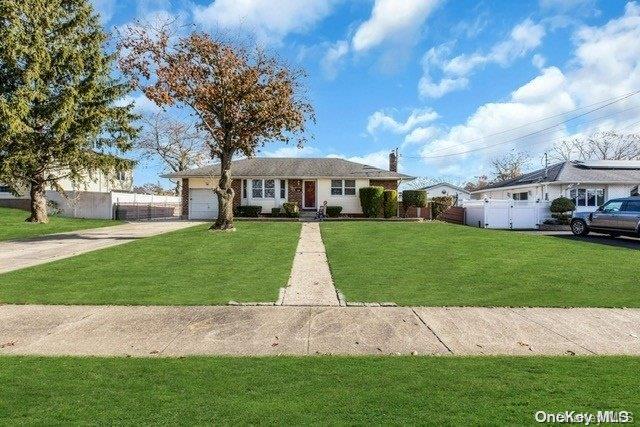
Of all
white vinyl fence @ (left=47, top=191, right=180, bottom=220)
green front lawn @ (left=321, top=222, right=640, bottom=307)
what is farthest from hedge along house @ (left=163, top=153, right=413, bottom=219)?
green front lawn @ (left=321, top=222, right=640, bottom=307)

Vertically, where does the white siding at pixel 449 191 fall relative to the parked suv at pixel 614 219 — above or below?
above

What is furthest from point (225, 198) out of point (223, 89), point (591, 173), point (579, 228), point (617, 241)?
point (591, 173)

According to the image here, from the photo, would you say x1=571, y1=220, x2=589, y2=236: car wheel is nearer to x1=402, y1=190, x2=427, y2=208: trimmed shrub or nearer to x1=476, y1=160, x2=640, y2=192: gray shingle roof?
x1=476, y1=160, x2=640, y2=192: gray shingle roof

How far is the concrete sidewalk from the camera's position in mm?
5262

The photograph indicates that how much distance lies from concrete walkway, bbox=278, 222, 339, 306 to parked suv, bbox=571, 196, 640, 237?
14.0 meters

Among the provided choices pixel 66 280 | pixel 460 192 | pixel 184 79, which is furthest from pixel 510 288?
pixel 460 192

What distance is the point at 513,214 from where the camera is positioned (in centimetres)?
2789

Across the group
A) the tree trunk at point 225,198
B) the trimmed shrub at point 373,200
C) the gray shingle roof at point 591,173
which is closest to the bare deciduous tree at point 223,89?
the tree trunk at point 225,198

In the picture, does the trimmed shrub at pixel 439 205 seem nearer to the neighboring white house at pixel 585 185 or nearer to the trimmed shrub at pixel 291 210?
the neighboring white house at pixel 585 185

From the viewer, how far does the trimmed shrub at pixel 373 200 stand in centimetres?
2928

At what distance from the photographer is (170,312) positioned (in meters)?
7.01

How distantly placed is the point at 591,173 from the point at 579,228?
1282 cm

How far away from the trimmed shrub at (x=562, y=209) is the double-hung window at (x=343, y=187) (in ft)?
43.4

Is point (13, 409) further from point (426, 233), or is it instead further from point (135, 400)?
point (426, 233)
